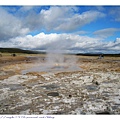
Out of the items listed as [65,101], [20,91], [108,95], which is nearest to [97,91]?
[108,95]

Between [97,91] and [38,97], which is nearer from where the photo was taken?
[38,97]

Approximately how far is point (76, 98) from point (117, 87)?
2003mm

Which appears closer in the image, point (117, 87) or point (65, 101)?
point (65, 101)

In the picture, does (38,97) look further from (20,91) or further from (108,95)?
(108,95)

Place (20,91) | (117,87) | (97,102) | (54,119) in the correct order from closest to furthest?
(54,119) → (97,102) → (20,91) → (117,87)

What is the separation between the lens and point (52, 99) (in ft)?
16.2

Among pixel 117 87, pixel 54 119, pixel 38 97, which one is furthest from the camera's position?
pixel 117 87

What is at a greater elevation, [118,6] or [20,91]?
[118,6]

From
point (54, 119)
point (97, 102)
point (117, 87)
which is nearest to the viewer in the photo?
point (54, 119)
